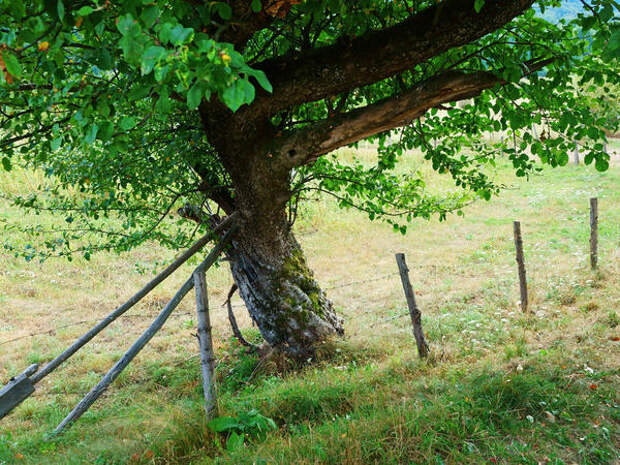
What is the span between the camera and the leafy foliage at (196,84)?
195cm

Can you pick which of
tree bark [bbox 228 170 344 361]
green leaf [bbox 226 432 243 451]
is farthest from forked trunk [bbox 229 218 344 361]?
green leaf [bbox 226 432 243 451]

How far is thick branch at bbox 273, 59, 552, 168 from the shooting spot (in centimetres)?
436

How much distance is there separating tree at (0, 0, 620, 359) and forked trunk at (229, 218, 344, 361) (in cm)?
2

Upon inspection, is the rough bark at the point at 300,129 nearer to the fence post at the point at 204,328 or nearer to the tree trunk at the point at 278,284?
the tree trunk at the point at 278,284

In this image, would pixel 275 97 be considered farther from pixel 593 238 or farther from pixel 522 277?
pixel 593 238

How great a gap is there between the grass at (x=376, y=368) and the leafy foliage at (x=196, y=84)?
2045mm

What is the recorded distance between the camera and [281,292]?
6.01 m

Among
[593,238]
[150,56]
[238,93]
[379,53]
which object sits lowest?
[593,238]

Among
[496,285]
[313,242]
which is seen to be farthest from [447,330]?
[313,242]

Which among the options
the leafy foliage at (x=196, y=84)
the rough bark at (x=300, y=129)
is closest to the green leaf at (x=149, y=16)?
the leafy foliage at (x=196, y=84)

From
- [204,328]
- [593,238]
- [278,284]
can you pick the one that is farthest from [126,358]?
[593,238]

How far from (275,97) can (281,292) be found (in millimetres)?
2718

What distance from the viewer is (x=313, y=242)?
15281 mm

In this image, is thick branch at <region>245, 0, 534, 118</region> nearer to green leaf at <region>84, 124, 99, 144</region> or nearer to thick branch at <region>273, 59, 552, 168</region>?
thick branch at <region>273, 59, 552, 168</region>
